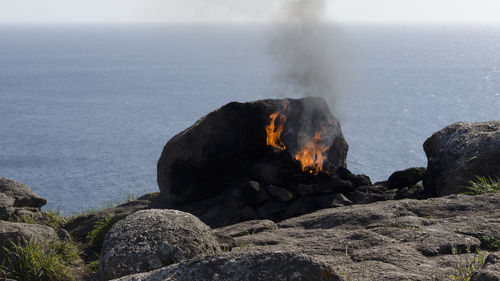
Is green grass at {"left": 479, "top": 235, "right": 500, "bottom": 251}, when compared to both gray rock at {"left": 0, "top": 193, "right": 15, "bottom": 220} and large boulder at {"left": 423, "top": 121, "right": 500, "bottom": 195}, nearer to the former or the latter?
large boulder at {"left": 423, "top": 121, "right": 500, "bottom": 195}

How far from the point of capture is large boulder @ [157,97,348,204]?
14570 millimetres

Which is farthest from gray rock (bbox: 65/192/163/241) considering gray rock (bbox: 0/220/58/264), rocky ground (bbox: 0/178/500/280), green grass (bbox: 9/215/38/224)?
gray rock (bbox: 0/220/58/264)

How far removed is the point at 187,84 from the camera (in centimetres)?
16062

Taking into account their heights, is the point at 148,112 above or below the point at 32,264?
below

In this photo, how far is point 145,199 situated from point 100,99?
127 metres

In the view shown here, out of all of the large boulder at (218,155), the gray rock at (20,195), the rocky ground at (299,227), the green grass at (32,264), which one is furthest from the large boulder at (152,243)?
the gray rock at (20,195)

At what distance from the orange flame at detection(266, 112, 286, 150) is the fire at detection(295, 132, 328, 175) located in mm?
656

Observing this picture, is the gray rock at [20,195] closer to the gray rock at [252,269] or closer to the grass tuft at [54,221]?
the grass tuft at [54,221]

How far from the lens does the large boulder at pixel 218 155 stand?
14.6m

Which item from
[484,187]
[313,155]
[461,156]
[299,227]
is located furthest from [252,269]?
[313,155]

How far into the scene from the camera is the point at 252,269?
170 inches

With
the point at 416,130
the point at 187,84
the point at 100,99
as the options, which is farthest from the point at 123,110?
the point at 416,130

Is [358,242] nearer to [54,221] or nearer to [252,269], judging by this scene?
Answer: [252,269]

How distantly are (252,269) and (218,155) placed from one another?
10.5 m
